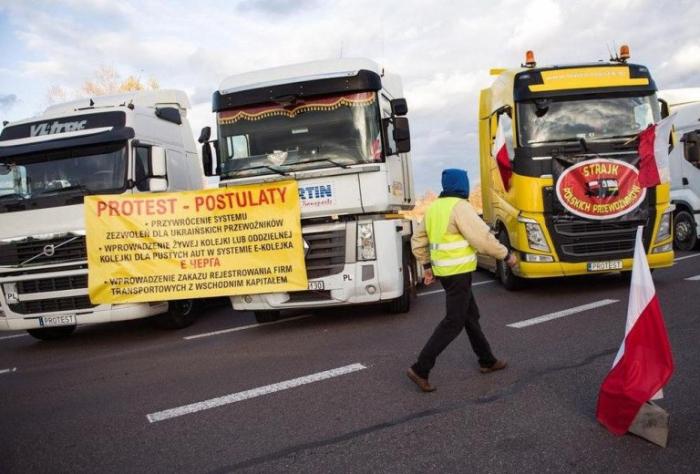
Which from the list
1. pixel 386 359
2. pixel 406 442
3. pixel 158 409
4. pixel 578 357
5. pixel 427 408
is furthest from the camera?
pixel 386 359

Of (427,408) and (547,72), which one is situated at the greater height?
(547,72)

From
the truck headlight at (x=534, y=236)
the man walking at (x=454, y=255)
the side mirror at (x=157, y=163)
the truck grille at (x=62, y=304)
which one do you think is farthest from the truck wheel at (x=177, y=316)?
the truck headlight at (x=534, y=236)

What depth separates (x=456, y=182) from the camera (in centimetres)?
505

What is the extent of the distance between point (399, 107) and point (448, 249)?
11.4 ft

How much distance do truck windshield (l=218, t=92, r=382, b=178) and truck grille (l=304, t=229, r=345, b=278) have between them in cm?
87

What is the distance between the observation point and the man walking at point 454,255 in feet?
16.0

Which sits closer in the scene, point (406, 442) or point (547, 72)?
point (406, 442)

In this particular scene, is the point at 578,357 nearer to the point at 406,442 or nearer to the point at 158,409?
the point at 406,442

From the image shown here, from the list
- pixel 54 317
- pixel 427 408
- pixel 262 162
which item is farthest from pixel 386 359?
pixel 54 317

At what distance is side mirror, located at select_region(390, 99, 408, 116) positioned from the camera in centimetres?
797

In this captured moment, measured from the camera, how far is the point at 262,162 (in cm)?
788

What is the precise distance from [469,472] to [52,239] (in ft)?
21.4

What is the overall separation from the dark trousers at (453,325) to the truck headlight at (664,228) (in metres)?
4.79

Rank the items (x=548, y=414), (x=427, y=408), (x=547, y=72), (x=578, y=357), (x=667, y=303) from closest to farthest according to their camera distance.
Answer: (x=548, y=414), (x=427, y=408), (x=578, y=357), (x=667, y=303), (x=547, y=72)
